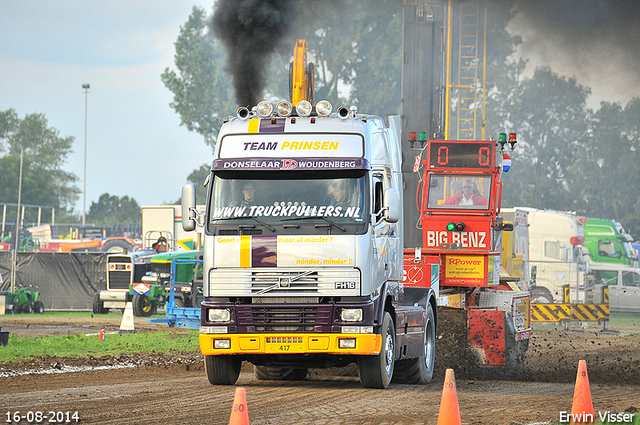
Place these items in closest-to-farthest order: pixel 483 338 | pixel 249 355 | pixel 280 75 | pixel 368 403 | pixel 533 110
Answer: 1. pixel 368 403
2. pixel 249 355
3. pixel 483 338
4. pixel 280 75
5. pixel 533 110

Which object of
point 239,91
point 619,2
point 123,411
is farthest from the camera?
Answer: point 239,91

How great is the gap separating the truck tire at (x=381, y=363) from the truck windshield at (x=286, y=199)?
157 cm

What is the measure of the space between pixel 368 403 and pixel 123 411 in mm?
2774

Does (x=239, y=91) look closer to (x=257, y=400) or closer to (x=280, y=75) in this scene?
(x=257, y=400)

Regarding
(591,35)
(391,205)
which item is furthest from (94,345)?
(591,35)

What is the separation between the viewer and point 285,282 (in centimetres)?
1051

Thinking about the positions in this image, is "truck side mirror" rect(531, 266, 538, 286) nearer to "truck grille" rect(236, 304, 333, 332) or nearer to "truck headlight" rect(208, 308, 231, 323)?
"truck grille" rect(236, 304, 333, 332)

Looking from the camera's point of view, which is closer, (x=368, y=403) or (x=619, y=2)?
(x=368, y=403)

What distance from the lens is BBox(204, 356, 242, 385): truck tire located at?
11273mm

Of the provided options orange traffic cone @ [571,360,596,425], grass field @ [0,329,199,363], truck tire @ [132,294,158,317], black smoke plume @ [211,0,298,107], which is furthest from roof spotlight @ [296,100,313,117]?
truck tire @ [132,294,158,317]

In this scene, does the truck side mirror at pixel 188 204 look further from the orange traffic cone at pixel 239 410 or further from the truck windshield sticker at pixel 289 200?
the orange traffic cone at pixel 239 410

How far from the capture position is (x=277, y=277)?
1052 cm

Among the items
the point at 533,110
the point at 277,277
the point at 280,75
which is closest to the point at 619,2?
the point at 277,277

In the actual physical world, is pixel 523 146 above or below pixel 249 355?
above
